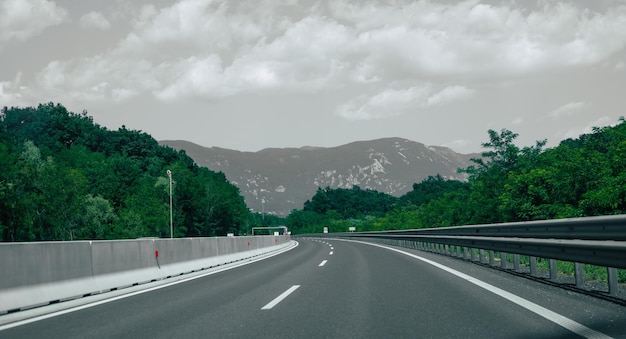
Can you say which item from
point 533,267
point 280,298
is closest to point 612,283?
point 533,267

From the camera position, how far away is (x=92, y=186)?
98.2 metres

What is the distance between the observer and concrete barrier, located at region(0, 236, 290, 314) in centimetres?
782

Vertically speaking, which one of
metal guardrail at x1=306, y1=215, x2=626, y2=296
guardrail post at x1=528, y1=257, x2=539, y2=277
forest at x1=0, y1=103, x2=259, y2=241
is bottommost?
guardrail post at x1=528, y1=257, x2=539, y2=277

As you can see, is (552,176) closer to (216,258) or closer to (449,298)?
(216,258)

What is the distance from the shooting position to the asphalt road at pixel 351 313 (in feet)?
19.5

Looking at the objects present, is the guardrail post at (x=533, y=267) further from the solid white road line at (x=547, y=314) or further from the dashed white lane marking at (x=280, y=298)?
the dashed white lane marking at (x=280, y=298)

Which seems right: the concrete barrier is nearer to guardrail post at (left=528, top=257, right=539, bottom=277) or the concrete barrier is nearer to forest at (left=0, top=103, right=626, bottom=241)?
guardrail post at (left=528, top=257, right=539, bottom=277)

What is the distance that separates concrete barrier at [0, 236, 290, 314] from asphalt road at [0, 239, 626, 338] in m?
0.75

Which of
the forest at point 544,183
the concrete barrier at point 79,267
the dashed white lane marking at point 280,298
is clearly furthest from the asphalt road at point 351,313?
the forest at point 544,183

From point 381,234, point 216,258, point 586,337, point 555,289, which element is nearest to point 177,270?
point 216,258

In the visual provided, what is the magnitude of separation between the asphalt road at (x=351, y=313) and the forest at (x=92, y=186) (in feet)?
196

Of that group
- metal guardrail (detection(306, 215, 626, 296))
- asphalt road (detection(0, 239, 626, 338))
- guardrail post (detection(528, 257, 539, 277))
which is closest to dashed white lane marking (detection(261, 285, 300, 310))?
asphalt road (detection(0, 239, 626, 338))

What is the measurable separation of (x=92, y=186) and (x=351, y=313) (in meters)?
98.9

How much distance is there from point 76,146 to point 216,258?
100m
